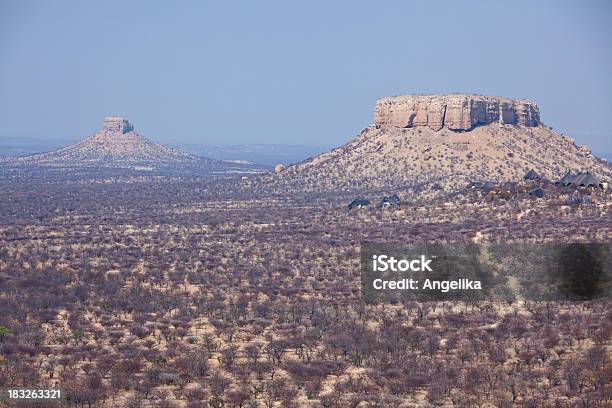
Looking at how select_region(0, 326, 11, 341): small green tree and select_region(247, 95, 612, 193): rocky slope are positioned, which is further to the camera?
select_region(247, 95, 612, 193): rocky slope

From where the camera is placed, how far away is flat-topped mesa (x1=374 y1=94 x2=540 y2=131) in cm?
8844

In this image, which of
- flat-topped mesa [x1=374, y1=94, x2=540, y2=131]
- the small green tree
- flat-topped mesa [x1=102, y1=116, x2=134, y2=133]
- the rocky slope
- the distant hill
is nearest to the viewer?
the small green tree

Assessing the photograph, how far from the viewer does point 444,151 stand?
287 feet

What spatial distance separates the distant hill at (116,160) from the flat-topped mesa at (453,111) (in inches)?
1900

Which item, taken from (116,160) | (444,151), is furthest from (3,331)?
(116,160)

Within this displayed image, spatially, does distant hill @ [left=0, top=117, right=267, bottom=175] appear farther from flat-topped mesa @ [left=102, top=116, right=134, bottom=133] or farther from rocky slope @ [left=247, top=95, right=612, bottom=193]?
rocky slope @ [left=247, top=95, right=612, bottom=193]

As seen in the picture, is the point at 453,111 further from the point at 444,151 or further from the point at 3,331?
the point at 3,331

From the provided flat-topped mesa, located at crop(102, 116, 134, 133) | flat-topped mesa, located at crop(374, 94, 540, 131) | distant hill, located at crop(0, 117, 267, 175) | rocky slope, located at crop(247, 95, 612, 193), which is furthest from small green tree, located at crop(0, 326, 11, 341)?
flat-topped mesa, located at crop(102, 116, 134, 133)

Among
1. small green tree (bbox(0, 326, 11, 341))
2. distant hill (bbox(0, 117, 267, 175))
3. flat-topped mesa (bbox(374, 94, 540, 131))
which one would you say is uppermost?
flat-topped mesa (bbox(374, 94, 540, 131))

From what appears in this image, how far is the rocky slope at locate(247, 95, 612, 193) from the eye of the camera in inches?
3285

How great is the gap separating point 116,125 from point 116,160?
81.2ft

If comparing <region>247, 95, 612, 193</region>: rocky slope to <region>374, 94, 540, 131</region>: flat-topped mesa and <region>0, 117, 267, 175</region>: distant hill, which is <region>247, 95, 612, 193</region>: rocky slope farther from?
<region>0, 117, 267, 175</region>: distant hill

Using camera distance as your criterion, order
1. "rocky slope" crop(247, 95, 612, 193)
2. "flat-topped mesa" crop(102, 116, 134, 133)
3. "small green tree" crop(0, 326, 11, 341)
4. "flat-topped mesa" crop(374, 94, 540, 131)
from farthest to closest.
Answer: "flat-topped mesa" crop(102, 116, 134, 133) → "flat-topped mesa" crop(374, 94, 540, 131) → "rocky slope" crop(247, 95, 612, 193) → "small green tree" crop(0, 326, 11, 341)

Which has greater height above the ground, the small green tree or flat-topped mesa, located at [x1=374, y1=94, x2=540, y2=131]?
flat-topped mesa, located at [x1=374, y1=94, x2=540, y2=131]
